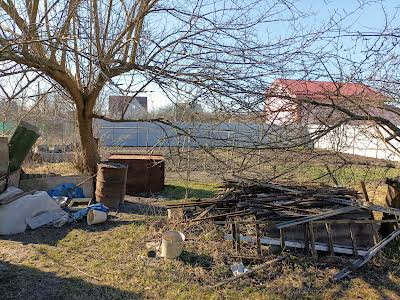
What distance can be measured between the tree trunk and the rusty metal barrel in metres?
1.47

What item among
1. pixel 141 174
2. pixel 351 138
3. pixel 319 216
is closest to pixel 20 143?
pixel 141 174

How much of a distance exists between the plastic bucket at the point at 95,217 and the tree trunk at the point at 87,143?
2.91 metres

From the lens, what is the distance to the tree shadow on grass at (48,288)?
448 cm

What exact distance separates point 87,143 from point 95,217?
3173mm

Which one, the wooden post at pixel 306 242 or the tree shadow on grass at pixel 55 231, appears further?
the tree shadow on grass at pixel 55 231

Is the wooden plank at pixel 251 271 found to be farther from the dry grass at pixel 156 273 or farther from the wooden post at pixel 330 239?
the wooden post at pixel 330 239

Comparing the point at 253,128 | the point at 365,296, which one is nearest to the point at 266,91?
the point at 253,128

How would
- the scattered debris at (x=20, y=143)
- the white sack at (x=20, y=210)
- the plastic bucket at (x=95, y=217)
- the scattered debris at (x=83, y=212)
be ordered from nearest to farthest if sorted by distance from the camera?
1. the white sack at (x=20, y=210)
2. the plastic bucket at (x=95, y=217)
3. the scattered debris at (x=83, y=212)
4. the scattered debris at (x=20, y=143)

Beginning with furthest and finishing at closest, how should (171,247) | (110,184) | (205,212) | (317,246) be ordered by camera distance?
(110,184), (205,212), (317,246), (171,247)

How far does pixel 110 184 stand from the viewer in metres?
8.80

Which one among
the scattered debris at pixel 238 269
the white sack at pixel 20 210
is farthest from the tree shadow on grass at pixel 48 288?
the white sack at pixel 20 210

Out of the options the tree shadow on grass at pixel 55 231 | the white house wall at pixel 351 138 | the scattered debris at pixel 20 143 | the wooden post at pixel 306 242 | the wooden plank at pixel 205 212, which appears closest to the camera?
the white house wall at pixel 351 138

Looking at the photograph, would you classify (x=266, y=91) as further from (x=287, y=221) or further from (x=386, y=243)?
(x=386, y=243)

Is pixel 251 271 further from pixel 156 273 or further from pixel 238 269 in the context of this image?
pixel 156 273
